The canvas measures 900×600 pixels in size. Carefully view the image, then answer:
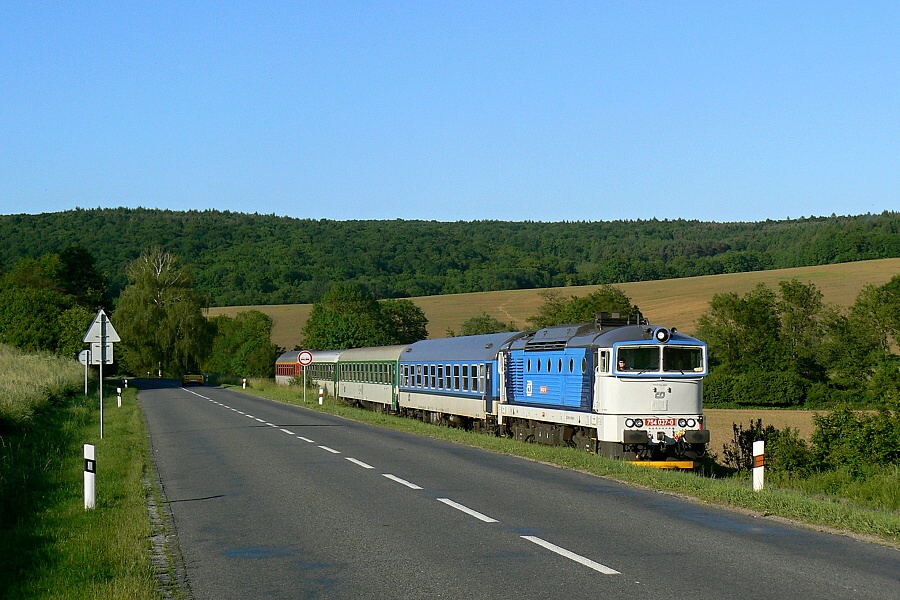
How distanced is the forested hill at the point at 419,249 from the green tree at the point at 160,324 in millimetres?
38234

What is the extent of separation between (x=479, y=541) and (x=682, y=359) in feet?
41.5

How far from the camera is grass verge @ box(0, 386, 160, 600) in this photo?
790 centimetres

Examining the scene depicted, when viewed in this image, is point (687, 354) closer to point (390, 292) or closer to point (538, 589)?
point (538, 589)

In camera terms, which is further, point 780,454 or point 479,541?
point 780,454

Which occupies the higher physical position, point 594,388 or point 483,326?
point 483,326

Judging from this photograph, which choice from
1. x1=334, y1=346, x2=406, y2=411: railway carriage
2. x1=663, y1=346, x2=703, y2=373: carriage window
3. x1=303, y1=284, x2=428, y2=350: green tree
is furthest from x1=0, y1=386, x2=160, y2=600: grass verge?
x1=303, y1=284, x2=428, y2=350: green tree

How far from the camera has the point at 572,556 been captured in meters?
8.76

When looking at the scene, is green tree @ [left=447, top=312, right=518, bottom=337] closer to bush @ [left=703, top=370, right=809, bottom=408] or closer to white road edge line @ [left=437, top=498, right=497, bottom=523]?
bush @ [left=703, top=370, right=809, bottom=408]

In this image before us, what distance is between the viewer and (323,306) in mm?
102812

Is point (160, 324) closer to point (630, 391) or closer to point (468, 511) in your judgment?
point (630, 391)

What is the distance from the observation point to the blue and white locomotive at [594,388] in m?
20.2

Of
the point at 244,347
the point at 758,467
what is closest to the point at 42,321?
the point at 244,347

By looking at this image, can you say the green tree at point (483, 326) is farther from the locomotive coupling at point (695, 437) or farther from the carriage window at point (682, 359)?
the locomotive coupling at point (695, 437)

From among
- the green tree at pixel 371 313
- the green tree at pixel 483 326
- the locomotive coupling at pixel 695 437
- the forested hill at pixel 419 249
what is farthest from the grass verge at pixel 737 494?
the forested hill at pixel 419 249
